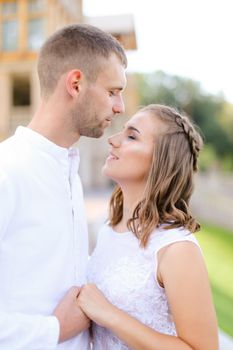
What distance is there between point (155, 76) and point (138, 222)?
180 feet

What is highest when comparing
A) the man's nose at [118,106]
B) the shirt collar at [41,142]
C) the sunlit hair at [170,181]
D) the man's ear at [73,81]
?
the man's ear at [73,81]

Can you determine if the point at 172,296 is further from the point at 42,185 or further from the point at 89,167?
the point at 89,167

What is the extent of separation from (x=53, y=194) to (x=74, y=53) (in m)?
0.55

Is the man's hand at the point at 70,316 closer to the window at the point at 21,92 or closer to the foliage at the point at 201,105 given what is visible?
the window at the point at 21,92

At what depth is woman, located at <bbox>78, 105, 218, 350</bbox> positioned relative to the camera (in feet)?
7.04

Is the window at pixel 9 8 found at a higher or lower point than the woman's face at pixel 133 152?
higher

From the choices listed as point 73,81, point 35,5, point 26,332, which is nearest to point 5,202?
point 26,332

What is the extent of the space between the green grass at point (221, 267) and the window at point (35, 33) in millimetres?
8223

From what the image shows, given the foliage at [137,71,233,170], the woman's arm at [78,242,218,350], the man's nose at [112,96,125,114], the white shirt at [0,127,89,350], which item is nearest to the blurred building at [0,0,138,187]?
the man's nose at [112,96,125,114]

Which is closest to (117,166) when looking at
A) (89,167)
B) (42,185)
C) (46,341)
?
(42,185)

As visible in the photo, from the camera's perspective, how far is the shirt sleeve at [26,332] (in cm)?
197

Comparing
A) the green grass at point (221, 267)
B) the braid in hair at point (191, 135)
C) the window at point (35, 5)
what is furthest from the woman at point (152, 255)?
the window at point (35, 5)

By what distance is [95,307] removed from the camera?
2.22 meters

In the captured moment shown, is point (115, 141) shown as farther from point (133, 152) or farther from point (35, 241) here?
point (35, 241)
